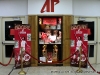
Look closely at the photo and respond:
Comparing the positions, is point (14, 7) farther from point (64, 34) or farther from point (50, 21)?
point (64, 34)

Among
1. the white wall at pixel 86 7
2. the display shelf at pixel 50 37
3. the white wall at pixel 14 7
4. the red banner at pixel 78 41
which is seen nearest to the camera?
the red banner at pixel 78 41

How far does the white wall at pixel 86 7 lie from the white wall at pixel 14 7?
7.90 ft

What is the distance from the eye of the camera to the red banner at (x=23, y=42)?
8328mm

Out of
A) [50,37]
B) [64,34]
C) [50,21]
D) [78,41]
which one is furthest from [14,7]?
[78,41]

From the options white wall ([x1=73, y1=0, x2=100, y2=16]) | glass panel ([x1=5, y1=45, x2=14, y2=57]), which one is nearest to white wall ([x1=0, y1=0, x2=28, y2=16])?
glass panel ([x1=5, y1=45, x2=14, y2=57])

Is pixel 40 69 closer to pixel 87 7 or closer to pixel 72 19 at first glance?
pixel 72 19

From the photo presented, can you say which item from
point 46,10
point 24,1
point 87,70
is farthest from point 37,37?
point 87,70

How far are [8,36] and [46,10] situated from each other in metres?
2.25

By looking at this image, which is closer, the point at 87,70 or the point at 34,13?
the point at 87,70

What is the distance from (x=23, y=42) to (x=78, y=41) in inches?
94.9

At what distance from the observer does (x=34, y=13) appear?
8906mm

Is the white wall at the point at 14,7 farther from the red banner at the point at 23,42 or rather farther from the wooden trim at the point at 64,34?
the red banner at the point at 23,42

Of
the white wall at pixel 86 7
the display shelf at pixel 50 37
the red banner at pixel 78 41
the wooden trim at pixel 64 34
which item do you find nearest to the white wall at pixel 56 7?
the wooden trim at pixel 64 34

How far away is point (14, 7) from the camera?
368 inches
